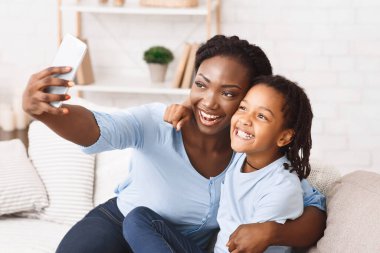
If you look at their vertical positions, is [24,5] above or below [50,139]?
above

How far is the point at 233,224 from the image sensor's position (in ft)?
5.30

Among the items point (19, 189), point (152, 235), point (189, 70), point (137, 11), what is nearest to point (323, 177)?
point (152, 235)

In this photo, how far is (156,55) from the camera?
145 inches

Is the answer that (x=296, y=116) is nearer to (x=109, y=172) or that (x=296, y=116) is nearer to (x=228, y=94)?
(x=228, y=94)

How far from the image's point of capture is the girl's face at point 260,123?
62.4 inches

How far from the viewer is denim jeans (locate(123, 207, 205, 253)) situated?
5.25 ft

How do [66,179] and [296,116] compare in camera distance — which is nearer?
[296,116]

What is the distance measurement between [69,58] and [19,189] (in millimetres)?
1051

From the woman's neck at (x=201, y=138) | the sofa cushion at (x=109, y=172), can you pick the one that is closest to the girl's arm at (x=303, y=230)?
the woman's neck at (x=201, y=138)

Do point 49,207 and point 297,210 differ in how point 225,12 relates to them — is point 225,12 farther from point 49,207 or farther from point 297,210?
point 297,210

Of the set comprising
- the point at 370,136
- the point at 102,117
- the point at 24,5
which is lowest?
the point at 370,136

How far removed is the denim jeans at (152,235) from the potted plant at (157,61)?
2.03 meters

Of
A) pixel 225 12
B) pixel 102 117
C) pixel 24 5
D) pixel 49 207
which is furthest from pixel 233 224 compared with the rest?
pixel 24 5

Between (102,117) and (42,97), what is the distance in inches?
11.7
